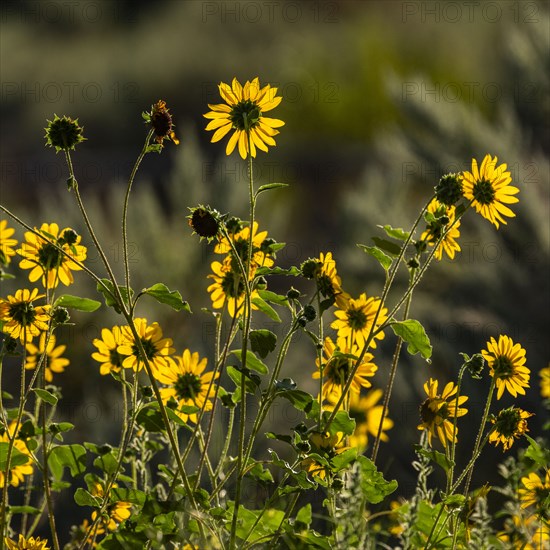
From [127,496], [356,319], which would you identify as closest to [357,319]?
[356,319]

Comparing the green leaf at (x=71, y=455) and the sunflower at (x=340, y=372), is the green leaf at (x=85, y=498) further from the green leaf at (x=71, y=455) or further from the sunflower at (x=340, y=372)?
the sunflower at (x=340, y=372)

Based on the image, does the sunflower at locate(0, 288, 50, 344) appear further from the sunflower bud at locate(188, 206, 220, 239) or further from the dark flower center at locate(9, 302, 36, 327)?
the sunflower bud at locate(188, 206, 220, 239)

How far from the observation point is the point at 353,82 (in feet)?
33.9

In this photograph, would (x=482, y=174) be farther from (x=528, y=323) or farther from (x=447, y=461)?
(x=528, y=323)

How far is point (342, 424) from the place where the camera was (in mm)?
1000

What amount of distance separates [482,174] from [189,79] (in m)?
11.0

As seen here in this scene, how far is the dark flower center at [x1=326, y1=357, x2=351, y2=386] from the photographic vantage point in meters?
1.08

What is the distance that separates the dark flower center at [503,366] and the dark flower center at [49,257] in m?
0.48

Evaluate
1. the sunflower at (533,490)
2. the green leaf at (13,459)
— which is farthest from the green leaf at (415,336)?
the green leaf at (13,459)

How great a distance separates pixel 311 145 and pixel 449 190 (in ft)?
27.5

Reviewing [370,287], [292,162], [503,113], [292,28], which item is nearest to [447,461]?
[370,287]

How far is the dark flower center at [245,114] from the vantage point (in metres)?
0.98

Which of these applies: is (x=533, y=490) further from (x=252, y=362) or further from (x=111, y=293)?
(x=111, y=293)

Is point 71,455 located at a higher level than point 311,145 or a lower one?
lower
